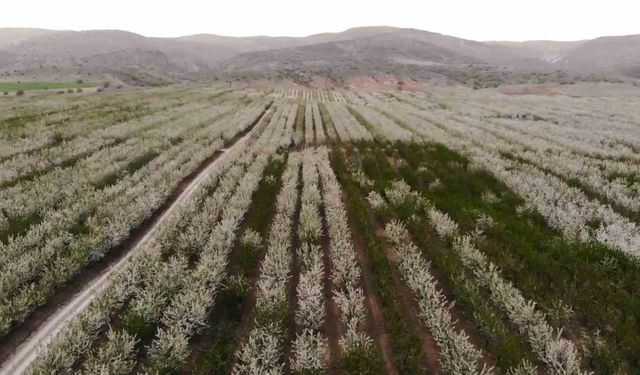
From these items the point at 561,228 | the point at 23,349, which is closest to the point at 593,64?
the point at 561,228

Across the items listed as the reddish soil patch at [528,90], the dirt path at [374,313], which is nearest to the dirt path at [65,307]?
the dirt path at [374,313]

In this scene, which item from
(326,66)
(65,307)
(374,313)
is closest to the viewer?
(374,313)

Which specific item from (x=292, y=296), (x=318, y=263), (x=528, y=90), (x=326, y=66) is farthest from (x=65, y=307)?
(x=326, y=66)

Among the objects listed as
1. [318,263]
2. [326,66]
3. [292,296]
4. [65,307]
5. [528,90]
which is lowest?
[65,307]

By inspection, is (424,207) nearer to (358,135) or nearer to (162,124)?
(358,135)

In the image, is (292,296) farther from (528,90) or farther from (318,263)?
(528,90)

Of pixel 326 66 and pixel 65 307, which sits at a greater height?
pixel 326 66

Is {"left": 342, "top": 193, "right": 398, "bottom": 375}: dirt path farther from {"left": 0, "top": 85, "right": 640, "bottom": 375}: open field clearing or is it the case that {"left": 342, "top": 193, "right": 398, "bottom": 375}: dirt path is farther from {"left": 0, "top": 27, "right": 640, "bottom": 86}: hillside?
{"left": 0, "top": 27, "right": 640, "bottom": 86}: hillside

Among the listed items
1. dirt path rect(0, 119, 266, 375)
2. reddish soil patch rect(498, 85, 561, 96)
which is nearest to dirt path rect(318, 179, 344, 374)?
dirt path rect(0, 119, 266, 375)
